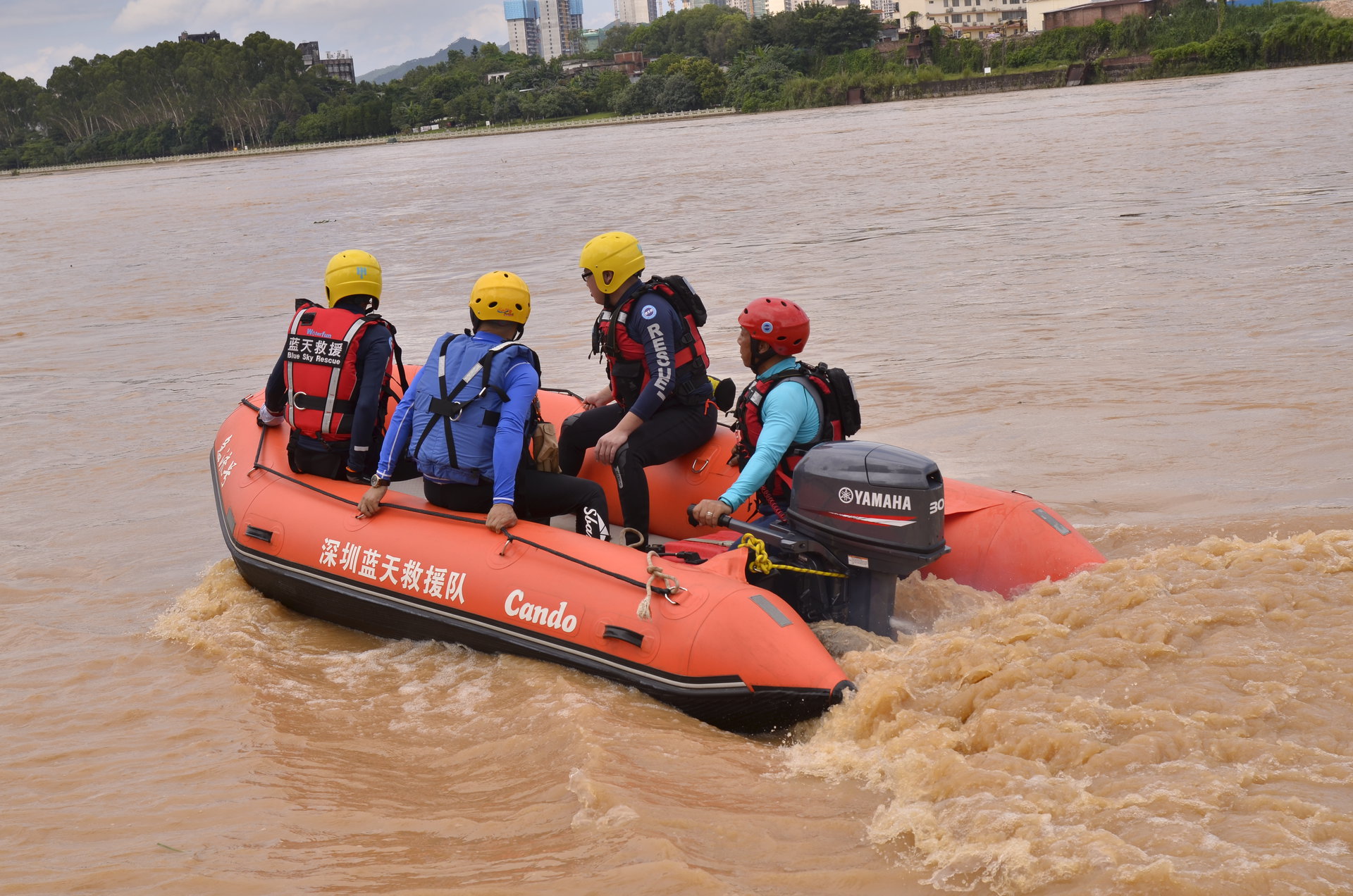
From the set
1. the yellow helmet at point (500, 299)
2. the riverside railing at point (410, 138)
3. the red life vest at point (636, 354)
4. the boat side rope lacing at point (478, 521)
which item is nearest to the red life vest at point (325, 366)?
the boat side rope lacing at point (478, 521)

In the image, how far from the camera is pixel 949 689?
11.6 feet

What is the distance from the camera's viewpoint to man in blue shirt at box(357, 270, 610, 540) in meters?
4.26

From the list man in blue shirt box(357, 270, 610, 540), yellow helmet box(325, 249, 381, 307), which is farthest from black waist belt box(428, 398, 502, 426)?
yellow helmet box(325, 249, 381, 307)

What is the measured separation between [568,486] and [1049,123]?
3394cm

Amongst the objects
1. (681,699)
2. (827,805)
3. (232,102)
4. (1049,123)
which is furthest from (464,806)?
(232,102)

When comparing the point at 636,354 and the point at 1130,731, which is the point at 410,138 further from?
the point at 1130,731

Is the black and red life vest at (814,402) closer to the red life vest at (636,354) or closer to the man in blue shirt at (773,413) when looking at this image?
the man in blue shirt at (773,413)

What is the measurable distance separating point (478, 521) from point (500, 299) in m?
0.84

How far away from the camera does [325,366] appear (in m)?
4.96

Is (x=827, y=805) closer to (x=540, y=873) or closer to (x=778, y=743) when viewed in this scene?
(x=778, y=743)

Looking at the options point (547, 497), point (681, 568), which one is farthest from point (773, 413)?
point (547, 497)

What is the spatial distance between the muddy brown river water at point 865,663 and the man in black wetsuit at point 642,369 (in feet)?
2.93

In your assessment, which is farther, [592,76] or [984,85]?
[592,76]

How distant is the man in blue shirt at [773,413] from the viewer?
13.0 feet
